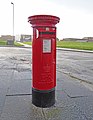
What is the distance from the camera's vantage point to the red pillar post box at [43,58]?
393 centimetres

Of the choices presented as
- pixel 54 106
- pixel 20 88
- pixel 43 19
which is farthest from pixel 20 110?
pixel 43 19

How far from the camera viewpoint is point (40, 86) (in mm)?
4141

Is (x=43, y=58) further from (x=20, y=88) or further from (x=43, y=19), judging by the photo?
(x=20, y=88)

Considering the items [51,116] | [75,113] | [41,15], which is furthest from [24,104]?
[41,15]

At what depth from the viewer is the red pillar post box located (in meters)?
3.93

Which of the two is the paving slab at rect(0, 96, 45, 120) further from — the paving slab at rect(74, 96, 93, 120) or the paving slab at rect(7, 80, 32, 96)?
the paving slab at rect(74, 96, 93, 120)

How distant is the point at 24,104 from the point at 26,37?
323 feet

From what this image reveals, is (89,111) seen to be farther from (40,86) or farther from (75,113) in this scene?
(40,86)

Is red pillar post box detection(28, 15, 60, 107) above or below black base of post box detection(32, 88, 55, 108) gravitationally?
above

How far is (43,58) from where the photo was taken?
159 inches

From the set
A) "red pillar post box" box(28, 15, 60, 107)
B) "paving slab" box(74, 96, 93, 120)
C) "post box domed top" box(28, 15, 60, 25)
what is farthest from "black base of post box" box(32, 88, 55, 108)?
"post box domed top" box(28, 15, 60, 25)

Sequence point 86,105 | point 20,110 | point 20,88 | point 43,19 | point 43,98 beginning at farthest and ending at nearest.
Result: point 20,88
point 86,105
point 43,98
point 20,110
point 43,19

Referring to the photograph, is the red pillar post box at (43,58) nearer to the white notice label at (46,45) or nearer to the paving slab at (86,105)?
the white notice label at (46,45)

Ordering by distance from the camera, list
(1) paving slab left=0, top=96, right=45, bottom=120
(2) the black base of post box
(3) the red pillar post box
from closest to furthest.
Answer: (1) paving slab left=0, top=96, right=45, bottom=120
(3) the red pillar post box
(2) the black base of post box
